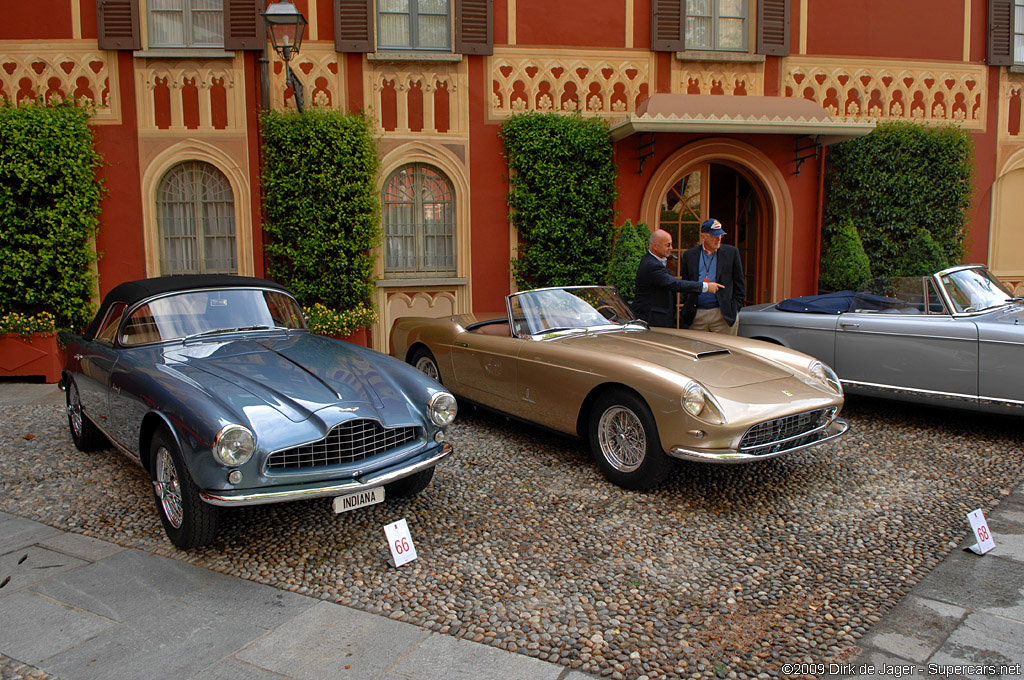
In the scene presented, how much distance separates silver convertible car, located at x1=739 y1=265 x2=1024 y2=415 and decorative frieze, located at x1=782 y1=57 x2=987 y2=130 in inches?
199

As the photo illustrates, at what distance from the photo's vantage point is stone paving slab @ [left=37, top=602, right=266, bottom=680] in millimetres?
2723

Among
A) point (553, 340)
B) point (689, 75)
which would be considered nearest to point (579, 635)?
point (553, 340)

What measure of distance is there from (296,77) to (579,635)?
8664 millimetres

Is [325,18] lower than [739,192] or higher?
higher

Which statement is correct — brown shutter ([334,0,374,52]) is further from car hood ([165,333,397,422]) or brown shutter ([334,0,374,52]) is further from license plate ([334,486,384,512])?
license plate ([334,486,384,512])

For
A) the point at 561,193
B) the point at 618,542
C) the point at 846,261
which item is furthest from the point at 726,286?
the point at 846,261

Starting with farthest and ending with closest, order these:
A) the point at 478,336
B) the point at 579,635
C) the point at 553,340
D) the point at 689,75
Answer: the point at 689,75 → the point at 478,336 → the point at 553,340 → the point at 579,635

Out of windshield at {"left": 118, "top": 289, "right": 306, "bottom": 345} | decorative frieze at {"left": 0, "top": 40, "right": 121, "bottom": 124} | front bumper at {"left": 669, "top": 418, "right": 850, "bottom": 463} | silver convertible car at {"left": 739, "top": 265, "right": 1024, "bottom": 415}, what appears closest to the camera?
front bumper at {"left": 669, "top": 418, "right": 850, "bottom": 463}

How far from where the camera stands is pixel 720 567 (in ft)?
11.8

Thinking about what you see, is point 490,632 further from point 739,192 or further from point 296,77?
point 739,192

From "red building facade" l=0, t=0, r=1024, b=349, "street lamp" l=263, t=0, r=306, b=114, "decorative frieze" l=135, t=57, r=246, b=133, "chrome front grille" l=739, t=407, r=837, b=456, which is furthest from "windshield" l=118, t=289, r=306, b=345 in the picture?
"decorative frieze" l=135, t=57, r=246, b=133

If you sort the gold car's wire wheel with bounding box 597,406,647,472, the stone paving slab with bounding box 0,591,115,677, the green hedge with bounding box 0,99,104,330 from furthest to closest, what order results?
the green hedge with bounding box 0,99,104,330 < the gold car's wire wheel with bounding box 597,406,647,472 < the stone paving slab with bounding box 0,591,115,677

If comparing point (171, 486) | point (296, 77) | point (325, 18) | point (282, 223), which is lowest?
point (171, 486)

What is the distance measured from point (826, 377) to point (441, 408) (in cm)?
292
